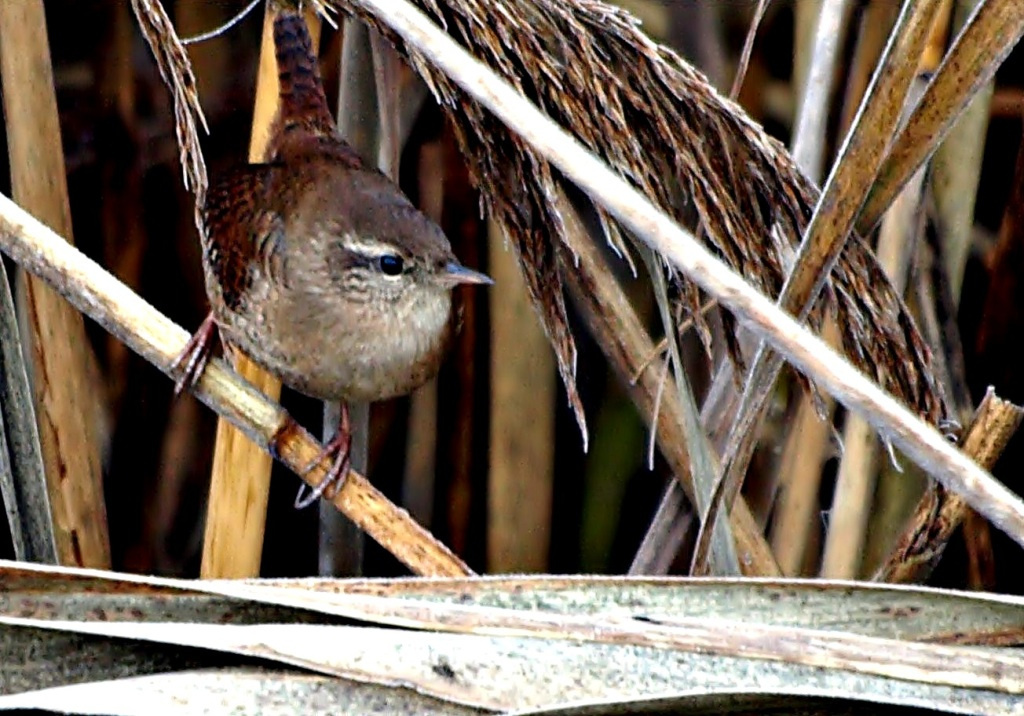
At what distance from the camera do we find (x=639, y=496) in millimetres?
2531

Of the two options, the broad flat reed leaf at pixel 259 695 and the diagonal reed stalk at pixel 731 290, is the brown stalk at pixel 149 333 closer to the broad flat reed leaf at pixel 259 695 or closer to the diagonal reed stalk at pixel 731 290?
the broad flat reed leaf at pixel 259 695

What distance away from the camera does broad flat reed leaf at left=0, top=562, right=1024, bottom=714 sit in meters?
1.16

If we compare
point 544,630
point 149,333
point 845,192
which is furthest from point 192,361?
point 845,192

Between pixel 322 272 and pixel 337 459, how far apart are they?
298 mm

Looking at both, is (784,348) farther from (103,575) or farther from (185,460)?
(185,460)

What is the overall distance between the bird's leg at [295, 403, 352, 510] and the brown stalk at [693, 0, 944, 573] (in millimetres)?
565

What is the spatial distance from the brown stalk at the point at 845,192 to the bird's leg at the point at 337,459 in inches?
22.2

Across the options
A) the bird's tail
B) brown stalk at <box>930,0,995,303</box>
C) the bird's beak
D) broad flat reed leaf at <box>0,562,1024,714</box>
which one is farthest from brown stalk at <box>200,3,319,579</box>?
brown stalk at <box>930,0,995,303</box>

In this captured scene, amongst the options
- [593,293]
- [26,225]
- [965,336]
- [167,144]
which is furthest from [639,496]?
[26,225]

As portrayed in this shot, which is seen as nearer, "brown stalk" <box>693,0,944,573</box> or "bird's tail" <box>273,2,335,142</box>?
"brown stalk" <box>693,0,944,573</box>

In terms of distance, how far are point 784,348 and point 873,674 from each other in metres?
0.30

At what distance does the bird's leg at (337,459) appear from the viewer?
181 cm

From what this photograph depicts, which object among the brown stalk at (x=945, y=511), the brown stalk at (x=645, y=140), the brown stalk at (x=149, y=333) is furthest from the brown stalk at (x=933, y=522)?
the brown stalk at (x=149, y=333)

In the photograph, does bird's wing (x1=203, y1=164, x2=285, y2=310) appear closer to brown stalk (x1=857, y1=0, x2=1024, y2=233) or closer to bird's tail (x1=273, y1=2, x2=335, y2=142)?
bird's tail (x1=273, y1=2, x2=335, y2=142)
